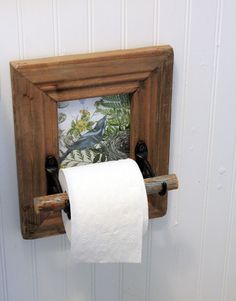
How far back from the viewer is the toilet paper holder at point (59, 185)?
2.74ft

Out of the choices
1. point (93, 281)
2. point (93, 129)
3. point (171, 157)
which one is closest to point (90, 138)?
point (93, 129)

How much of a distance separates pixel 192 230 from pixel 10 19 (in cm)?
50

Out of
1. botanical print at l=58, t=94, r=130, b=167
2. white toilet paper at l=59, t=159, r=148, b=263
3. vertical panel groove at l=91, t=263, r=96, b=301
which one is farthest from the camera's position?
vertical panel groove at l=91, t=263, r=96, b=301

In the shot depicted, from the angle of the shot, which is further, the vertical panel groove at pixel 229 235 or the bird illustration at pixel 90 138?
the vertical panel groove at pixel 229 235

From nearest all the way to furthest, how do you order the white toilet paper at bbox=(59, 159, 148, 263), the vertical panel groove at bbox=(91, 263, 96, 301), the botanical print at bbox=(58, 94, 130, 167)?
the white toilet paper at bbox=(59, 159, 148, 263) → the botanical print at bbox=(58, 94, 130, 167) → the vertical panel groove at bbox=(91, 263, 96, 301)

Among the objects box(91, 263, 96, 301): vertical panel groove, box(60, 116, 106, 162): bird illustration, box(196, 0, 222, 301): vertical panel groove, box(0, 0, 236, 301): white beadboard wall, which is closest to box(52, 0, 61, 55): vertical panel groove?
box(0, 0, 236, 301): white beadboard wall

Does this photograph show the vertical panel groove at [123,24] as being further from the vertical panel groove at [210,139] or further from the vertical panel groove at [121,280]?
the vertical panel groove at [121,280]

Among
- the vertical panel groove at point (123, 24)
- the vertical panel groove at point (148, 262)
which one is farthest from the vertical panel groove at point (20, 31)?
the vertical panel groove at point (148, 262)

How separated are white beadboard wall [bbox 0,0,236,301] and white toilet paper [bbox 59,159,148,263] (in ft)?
0.49

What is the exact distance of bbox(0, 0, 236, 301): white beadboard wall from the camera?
878mm

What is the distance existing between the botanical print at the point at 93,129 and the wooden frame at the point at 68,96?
0.02 m

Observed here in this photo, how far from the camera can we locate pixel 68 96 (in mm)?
894

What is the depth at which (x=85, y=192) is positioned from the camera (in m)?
0.82

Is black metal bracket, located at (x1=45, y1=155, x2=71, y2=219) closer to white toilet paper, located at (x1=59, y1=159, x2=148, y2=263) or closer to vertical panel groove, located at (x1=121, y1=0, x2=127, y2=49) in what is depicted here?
white toilet paper, located at (x1=59, y1=159, x2=148, y2=263)
